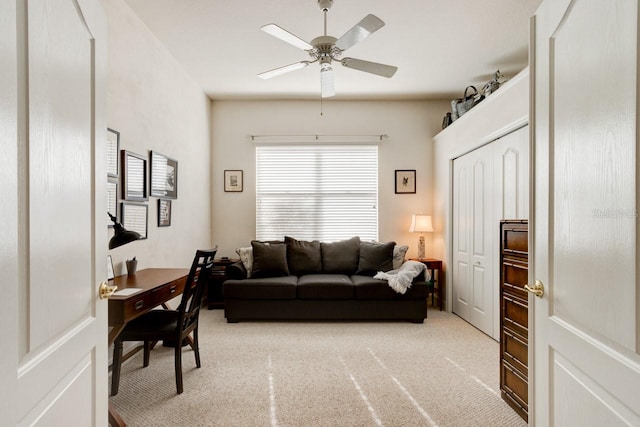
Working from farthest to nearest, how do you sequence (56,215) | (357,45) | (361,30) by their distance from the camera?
(357,45) < (361,30) < (56,215)

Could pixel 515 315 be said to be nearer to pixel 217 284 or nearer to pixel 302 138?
pixel 217 284

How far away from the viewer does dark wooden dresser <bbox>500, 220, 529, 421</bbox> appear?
6.82ft

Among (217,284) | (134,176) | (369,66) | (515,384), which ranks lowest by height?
(515,384)

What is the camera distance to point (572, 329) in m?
1.11

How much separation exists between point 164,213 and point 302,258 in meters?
1.78

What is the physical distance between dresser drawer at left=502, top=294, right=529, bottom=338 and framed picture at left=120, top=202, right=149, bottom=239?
285 centimetres

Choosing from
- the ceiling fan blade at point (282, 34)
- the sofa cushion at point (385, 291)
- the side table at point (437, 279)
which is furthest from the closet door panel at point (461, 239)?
the ceiling fan blade at point (282, 34)

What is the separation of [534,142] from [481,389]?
6.13ft

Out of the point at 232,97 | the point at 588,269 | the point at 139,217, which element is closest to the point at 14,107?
the point at 588,269

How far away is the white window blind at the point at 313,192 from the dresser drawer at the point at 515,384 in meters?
3.06

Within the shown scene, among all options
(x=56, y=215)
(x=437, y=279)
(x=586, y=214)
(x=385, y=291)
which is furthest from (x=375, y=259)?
(x=56, y=215)

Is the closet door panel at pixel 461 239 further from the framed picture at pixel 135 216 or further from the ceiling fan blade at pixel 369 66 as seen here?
the framed picture at pixel 135 216

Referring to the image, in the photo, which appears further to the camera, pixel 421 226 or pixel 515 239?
pixel 421 226

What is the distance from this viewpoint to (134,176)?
3.06 m
